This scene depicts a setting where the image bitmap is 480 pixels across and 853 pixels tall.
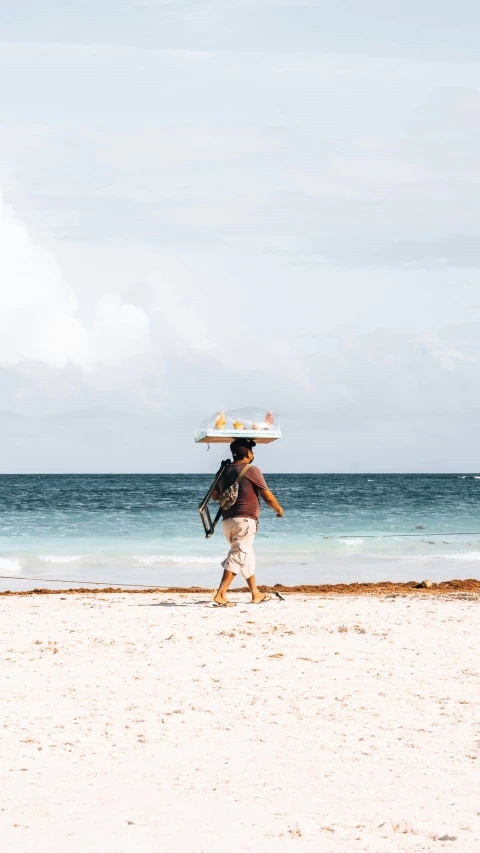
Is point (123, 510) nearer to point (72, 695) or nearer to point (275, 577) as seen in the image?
point (275, 577)

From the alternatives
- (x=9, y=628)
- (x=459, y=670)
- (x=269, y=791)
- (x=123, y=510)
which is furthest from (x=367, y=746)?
(x=123, y=510)

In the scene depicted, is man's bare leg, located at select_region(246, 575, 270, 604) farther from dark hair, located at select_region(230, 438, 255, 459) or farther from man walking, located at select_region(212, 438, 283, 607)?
dark hair, located at select_region(230, 438, 255, 459)

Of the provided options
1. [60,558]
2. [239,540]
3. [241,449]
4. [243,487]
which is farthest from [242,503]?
[60,558]

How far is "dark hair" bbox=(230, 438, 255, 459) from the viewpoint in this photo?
9.99 meters

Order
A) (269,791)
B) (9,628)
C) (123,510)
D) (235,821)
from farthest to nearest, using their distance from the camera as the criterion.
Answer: (123,510) → (9,628) → (269,791) → (235,821)

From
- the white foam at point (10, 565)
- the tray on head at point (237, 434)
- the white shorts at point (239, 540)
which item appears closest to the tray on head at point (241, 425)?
the tray on head at point (237, 434)

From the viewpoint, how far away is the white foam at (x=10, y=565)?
16938mm

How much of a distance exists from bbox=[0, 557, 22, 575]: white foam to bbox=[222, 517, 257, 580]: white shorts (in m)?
7.85

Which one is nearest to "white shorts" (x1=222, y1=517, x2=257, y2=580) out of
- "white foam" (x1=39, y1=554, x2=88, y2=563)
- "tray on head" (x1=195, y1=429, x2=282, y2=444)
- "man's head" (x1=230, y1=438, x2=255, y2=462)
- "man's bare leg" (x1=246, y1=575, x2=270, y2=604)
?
"man's bare leg" (x1=246, y1=575, x2=270, y2=604)

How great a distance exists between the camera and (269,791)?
15.4 feet

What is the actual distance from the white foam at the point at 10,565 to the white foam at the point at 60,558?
1.97ft

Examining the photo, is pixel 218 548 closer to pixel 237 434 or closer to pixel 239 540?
pixel 239 540

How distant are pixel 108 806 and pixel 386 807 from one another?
138 cm

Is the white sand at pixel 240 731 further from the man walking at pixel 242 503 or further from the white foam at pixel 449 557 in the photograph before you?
the white foam at pixel 449 557
